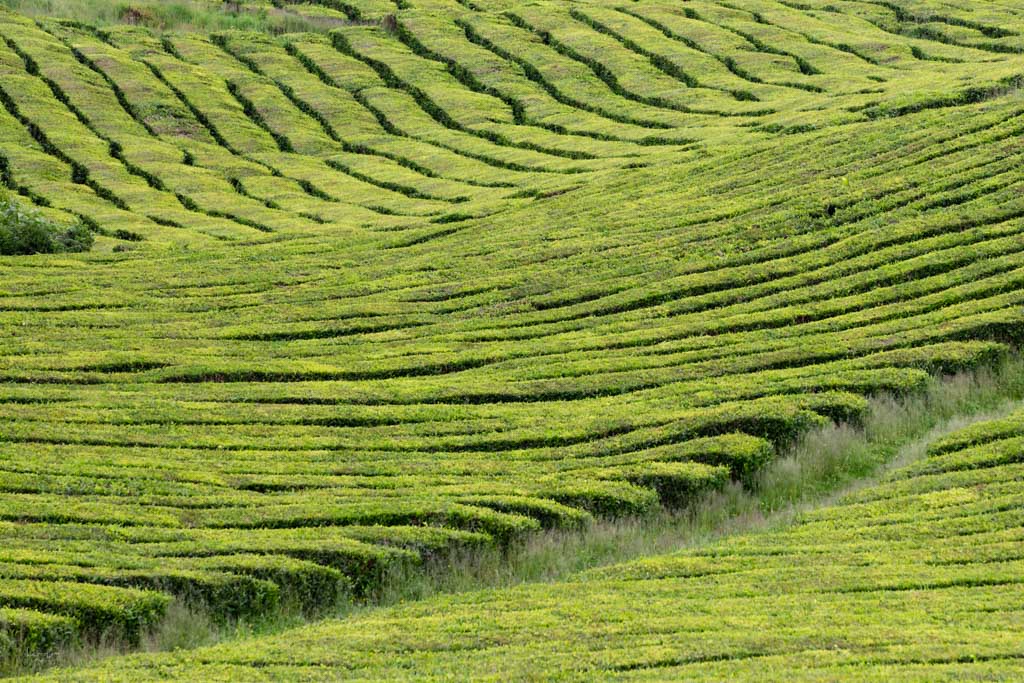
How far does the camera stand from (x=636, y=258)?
37812 mm

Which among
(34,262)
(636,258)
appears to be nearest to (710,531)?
(636,258)

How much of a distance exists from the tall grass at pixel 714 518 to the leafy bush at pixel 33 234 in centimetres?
3139

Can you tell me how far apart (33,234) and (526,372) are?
24.2m

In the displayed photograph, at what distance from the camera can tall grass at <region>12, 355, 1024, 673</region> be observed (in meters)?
17.8

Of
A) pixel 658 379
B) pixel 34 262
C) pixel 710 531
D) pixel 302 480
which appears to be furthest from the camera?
pixel 34 262

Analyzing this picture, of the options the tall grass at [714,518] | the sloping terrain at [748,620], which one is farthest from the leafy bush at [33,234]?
the sloping terrain at [748,620]

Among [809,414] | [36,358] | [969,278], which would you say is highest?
[969,278]

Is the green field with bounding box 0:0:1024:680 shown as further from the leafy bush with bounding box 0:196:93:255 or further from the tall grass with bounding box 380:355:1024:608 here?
the leafy bush with bounding box 0:196:93:255

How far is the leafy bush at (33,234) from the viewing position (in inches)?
1806

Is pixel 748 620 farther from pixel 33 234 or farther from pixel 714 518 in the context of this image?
pixel 33 234

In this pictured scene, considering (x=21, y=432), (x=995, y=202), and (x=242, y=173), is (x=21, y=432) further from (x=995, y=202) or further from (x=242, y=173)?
(x=242, y=173)

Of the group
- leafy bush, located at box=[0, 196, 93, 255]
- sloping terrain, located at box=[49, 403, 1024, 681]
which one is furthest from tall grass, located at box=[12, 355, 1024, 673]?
leafy bush, located at box=[0, 196, 93, 255]

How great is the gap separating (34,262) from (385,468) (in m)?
25.4

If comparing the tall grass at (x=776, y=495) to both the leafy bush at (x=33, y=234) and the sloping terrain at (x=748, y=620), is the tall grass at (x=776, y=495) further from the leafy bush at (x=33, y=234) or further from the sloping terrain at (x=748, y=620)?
→ the leafy bush at (x=33, y=234)
